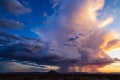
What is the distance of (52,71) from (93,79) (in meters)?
35.5

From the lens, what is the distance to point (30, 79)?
9519cm

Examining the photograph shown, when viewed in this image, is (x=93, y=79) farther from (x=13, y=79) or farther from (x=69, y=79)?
(x=13, y=79)

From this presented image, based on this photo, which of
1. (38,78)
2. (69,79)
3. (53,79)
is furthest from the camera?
(69,79)

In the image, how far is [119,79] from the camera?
305 feet

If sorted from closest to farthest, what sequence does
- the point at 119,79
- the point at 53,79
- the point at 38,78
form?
1. the point at 53,79
2. the point at 119,79
3. the point at 38,78

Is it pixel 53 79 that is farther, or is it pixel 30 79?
pixel 30 79

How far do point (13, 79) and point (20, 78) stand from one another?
398cm

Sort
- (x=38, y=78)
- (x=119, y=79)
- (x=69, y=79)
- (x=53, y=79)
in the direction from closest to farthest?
(x=53, y=79) < (x=119, y=79) < (x=38, y=78) < (x=69, y=79)

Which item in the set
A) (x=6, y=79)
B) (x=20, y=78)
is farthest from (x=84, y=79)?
(x=6, y=79)

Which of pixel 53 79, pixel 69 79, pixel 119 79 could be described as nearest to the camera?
pixel 53 79

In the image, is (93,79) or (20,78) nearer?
(20,78)

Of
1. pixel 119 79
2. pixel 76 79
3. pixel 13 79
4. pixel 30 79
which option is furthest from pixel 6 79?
pixel 119 79

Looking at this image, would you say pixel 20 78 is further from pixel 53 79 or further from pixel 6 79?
pixel 53 79

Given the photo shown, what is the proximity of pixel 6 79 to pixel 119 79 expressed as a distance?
58.6 m
